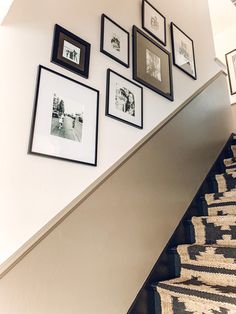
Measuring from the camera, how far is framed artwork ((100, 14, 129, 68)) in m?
1.57

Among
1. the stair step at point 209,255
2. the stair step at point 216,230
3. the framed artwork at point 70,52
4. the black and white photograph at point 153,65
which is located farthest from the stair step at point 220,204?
the framed artwork at point 70,52

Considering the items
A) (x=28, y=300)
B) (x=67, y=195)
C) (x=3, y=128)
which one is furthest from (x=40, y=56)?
(x=28, y=300)

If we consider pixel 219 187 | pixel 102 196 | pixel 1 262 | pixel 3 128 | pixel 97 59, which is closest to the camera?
pixel 1 262

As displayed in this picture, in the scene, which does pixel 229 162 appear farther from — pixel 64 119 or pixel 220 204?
pixel 64 119

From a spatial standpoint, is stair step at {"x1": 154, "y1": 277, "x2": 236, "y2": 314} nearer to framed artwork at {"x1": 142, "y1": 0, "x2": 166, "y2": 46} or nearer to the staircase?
the staircase

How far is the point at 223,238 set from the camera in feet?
5.07

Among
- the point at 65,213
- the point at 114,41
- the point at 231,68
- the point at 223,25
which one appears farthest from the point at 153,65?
the point at 223,25

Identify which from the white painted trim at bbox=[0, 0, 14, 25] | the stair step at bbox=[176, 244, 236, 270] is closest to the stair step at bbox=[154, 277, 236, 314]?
the stair step at bbox=[176, 244, 236, 270]

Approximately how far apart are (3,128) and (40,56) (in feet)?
1.52

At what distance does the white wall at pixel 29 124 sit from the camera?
99 centimetres

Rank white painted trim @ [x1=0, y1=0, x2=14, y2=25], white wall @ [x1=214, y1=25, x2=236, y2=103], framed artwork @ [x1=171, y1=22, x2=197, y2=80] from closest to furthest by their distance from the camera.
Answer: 1. white painted trim @ [x1=0, y1=0, x2=14, y2=25]
2. framed artwork @ [x1=171, y1=22, x2=197, y2=80]
3. white wall @ [x1=214, y1=25, x2=236, y2=103]

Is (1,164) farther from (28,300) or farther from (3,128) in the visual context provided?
(28,300)

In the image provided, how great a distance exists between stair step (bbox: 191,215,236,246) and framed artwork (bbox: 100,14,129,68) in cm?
126

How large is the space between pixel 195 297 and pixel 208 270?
0.27m
